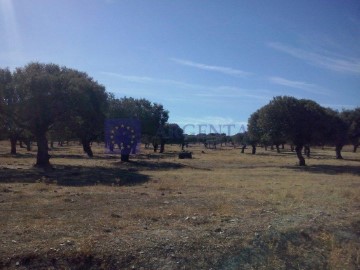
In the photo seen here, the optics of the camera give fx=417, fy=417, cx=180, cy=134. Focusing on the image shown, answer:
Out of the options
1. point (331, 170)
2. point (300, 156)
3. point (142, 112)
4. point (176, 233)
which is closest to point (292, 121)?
point (300, 156)

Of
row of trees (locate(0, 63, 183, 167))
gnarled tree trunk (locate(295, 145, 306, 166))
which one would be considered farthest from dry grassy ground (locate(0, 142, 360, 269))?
gnarled tree trunk (locate(295, 145, 306, 166))

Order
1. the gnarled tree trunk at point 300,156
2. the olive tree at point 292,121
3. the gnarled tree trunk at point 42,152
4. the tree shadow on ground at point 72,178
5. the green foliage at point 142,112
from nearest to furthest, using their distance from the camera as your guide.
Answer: the tree shadow on ground at point 72,178 < the gnarled tree trunk at point 42,152 < the olive tree at point 292,121 < the gnarled tree trunk at point 300,156 < the green foliage at point 142,112

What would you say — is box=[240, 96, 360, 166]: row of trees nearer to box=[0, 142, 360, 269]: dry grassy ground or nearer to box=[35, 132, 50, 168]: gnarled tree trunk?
box=[35, 132, 50, 168]: gnarled tree trunk

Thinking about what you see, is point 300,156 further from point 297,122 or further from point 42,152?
point 42,152

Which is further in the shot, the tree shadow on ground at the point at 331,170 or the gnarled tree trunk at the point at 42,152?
the tree shadow on ground at the point at 331,170

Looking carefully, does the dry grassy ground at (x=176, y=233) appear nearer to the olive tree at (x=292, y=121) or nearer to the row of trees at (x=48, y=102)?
the row of trees at (x=48, y=102)

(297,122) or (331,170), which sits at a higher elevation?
(297,122)

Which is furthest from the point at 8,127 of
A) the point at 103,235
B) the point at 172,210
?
the point at 103,235

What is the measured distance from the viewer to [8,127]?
→ 36344mm

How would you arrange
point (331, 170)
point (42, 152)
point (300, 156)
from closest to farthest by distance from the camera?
1. point (42, 152)
2. point (331, 170)
3. point (300, 156)

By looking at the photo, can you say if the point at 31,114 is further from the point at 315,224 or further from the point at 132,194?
the point at 315,224

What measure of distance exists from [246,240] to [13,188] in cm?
1319

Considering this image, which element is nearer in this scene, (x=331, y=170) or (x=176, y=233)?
(x=176, y=233)

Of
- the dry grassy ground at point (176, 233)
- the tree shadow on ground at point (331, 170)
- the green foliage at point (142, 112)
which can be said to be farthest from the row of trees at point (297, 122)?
the dry grassy ground at point (176, 233)
